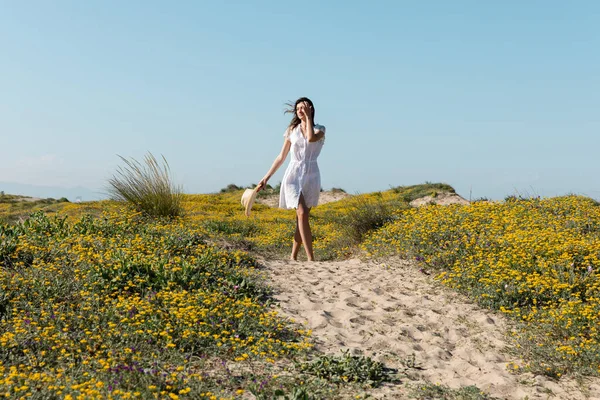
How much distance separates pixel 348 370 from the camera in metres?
4.99

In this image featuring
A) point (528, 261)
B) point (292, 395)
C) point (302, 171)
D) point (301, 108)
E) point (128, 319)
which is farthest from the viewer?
point (302, 171)

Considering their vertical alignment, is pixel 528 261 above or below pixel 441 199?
below

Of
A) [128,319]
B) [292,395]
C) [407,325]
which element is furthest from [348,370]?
[128,319]

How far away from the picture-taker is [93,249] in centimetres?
827

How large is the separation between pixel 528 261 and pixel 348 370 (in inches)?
167

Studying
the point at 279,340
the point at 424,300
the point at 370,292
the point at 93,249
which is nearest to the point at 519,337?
the point at 424,300

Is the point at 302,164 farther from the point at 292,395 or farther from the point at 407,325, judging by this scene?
the point at 292,395

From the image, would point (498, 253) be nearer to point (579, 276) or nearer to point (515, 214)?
point (579, 276)

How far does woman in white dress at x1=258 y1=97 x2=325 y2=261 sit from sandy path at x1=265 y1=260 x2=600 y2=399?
1061mm

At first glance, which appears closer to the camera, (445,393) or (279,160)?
(445,393)

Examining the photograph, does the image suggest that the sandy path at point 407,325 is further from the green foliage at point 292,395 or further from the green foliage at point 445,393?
the green foliage at point 292,395

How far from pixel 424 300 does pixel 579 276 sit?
6.87ft

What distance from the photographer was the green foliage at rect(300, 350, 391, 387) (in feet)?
16.2

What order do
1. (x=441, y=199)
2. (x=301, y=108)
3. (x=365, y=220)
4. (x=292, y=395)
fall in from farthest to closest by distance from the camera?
(x=441, y=199) → (x=365, y=220) → (x=301, y=108) → (x=292, y=395)
